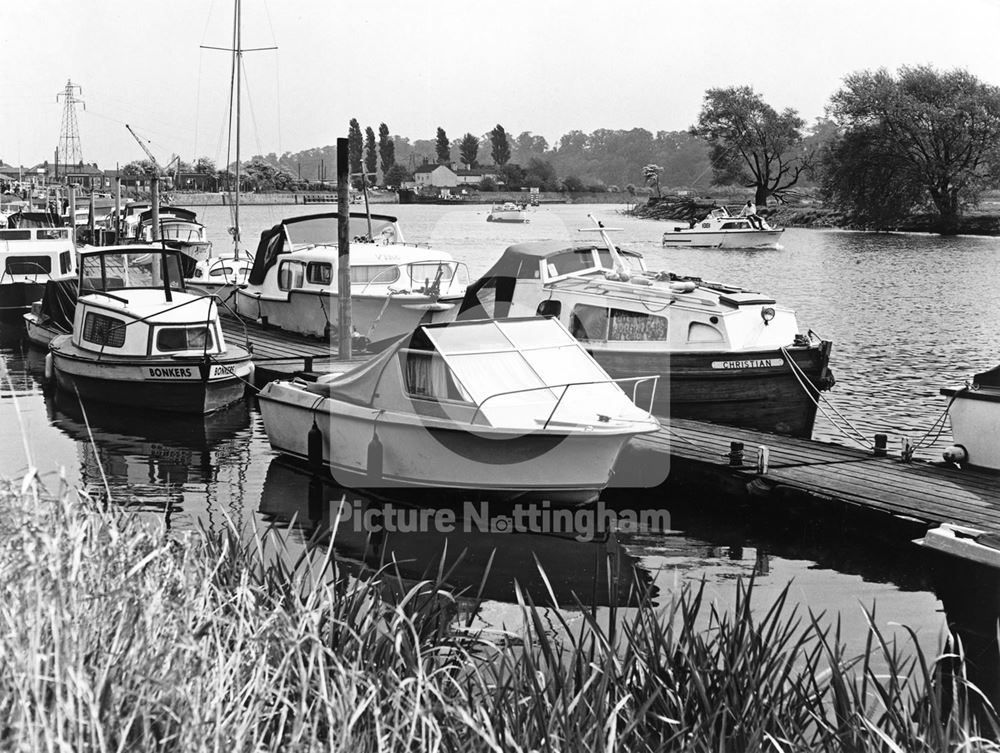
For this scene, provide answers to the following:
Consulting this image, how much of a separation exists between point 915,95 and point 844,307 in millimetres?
56276

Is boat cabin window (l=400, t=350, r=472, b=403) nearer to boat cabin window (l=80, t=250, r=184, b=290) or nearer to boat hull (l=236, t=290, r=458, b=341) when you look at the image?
boat cabin window (l=80, t=250, r=184, b=290)

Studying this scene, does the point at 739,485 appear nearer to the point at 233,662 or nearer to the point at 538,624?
the point at 538,624

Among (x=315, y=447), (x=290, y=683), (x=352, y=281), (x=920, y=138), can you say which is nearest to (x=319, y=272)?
(x=352, y=281)

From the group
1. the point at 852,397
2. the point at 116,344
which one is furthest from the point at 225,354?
the point at 852,397

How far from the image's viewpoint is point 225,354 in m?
21.7

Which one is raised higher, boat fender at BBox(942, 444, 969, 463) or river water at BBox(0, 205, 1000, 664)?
boat fender at BBox(942, 444, 969, 463)

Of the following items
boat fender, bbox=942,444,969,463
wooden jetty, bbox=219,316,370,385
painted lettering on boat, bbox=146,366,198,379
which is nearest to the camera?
boat fender, bbox=942,444,969,463

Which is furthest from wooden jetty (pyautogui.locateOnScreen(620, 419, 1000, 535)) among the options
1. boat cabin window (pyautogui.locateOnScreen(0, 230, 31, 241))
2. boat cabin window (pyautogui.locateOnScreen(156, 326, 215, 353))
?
boat cabin window (pyautogui.locateOnScreen(0, 230, 31, 241))

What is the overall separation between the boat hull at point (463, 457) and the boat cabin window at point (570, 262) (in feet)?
25.4

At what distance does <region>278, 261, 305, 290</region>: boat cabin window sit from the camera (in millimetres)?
28359

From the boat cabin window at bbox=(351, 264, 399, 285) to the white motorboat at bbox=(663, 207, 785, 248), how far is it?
177ft

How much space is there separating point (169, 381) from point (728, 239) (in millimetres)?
61964

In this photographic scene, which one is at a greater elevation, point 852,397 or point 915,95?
point 915,95

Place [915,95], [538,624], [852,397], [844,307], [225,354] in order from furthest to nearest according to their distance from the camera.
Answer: [915,95] < [844,307] < [852,397] < [225,354] < [538,624]
